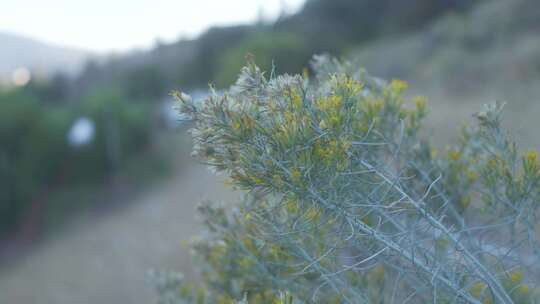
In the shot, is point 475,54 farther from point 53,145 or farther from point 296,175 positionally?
point 296,175

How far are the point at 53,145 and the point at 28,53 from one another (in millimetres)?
29306

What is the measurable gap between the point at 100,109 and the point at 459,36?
11330 millimetres

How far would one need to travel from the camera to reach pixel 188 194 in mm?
17469

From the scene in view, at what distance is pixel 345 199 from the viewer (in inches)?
83.4

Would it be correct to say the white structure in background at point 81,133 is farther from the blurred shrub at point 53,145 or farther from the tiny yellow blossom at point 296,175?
the tiny yellow blossom at point 296,175

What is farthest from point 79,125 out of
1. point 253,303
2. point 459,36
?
point 253,303

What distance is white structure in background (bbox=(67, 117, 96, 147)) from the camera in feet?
57.7

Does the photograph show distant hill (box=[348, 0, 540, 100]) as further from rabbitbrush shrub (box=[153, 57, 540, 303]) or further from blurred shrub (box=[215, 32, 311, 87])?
rabbitbrush shrub (box=[153, 57, 540, 303])

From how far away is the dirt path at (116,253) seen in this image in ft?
45.6

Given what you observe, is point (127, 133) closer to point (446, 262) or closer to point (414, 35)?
point (414, 35)

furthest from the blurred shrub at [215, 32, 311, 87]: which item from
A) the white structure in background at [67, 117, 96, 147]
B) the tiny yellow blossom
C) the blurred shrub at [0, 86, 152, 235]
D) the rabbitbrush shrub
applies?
the tiny yellow blossom

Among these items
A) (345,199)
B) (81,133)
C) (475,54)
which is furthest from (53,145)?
(345,199)

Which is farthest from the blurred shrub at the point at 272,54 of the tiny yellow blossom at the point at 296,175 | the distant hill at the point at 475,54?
the tiny yellow blossom at the point at 296,175

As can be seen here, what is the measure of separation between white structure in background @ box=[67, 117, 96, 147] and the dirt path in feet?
7.37
